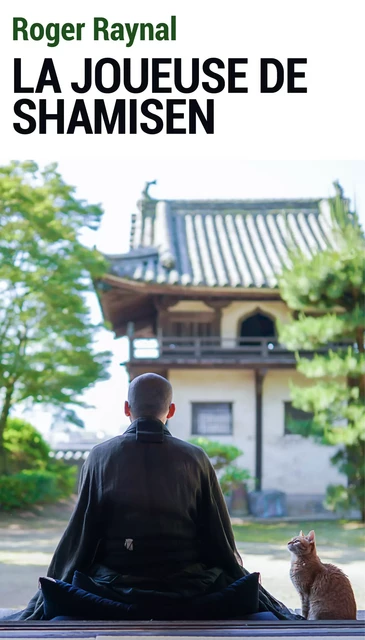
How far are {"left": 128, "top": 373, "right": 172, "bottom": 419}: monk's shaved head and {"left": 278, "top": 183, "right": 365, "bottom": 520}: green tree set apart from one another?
7177 millimetres

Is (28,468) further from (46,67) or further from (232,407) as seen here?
(46,67)

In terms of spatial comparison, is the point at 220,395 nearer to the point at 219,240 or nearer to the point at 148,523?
the point at 219,240

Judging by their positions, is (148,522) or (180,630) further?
(148,522)

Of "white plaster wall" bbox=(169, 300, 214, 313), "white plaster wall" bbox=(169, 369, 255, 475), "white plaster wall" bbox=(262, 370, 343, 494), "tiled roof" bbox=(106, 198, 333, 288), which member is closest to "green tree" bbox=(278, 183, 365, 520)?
"tiled roof" bbox=(106, 198, 333, 288)

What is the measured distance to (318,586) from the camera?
1.81 metres

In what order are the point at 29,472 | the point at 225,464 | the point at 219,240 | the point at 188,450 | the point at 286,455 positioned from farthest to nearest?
the point at 219,240 → the point at 286,455 → the point at 29,472 → the point at 225,464 → the point at 188,450

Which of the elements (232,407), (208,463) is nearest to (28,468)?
(232,407)

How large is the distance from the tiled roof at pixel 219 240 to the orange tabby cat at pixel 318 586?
8111 millimetres

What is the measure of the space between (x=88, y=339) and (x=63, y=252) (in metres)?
1.18

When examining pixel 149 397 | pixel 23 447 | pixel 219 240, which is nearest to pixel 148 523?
pixel 149 397

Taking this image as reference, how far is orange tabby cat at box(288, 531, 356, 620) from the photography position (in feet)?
5.82

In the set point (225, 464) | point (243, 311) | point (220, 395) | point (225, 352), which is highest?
point (243, 311)

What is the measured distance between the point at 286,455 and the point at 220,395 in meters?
1.13

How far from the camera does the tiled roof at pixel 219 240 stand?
33.9 feet
